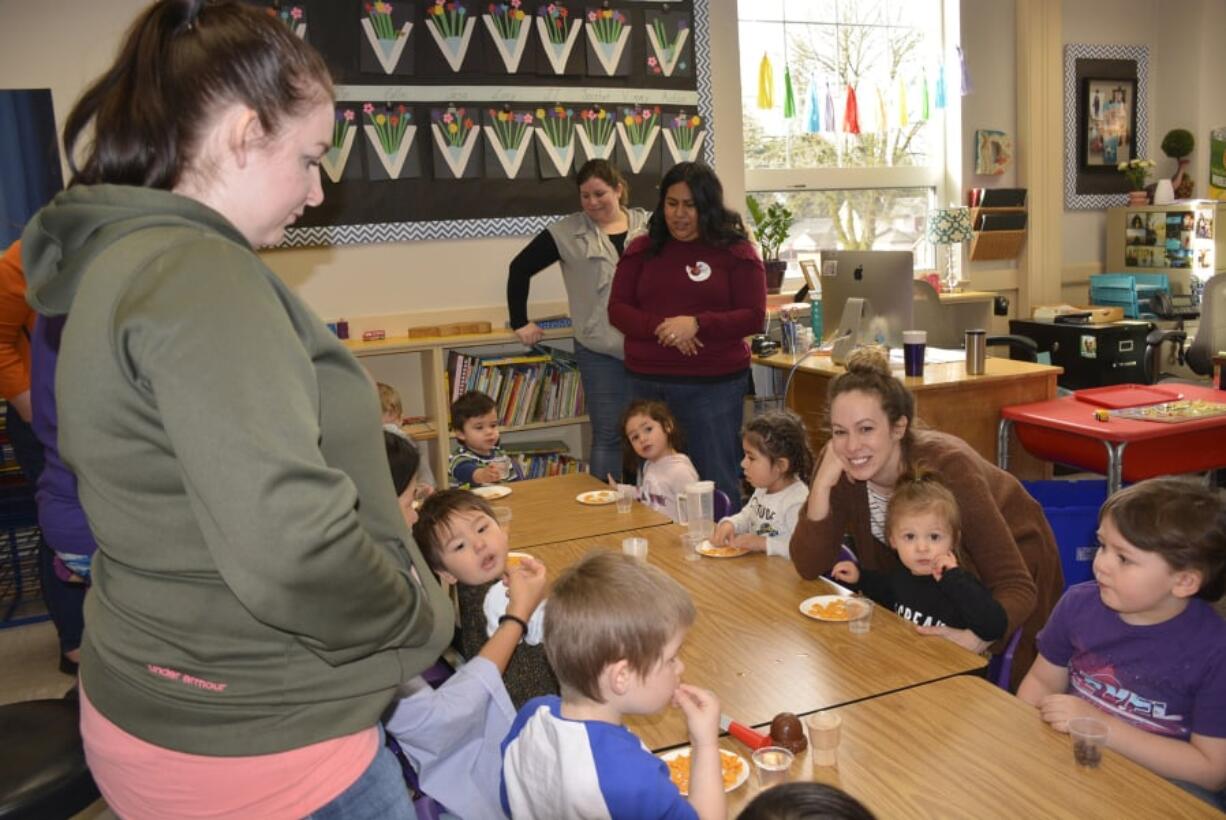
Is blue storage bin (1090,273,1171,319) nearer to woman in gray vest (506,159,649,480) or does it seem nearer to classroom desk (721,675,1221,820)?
woman in gray vest (506,159,649,480)

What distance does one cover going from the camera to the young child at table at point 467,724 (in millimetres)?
1512

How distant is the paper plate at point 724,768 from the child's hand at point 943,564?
0.77m

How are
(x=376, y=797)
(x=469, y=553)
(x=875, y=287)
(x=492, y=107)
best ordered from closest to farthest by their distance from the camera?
(x=376, y=797) → (x=469, y=553) → (x=875, y=287) → (x=492, y=107)

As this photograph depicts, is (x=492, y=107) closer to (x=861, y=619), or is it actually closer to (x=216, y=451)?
(x=861, y=619)

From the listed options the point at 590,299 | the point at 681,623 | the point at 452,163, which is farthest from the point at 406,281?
the point at 681,623

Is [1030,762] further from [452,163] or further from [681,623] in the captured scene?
[452,163]

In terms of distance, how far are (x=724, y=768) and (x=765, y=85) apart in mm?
5199

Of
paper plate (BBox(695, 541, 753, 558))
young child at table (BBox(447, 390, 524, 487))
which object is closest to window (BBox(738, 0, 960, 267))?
→ young child at table (BBox(447, 390, 524, 487))

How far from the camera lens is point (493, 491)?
Answer: 3.29m

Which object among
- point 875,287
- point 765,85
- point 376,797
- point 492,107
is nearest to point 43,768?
point 376,797

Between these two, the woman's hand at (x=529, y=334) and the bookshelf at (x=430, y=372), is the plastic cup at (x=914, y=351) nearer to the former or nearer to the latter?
the bookshelf at (x=430, y=372)

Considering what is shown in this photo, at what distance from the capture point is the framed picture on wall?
22.1 feet

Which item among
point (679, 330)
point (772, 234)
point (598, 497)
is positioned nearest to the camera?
point (598, 497)

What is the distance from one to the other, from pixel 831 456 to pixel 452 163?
3270 millimetres
